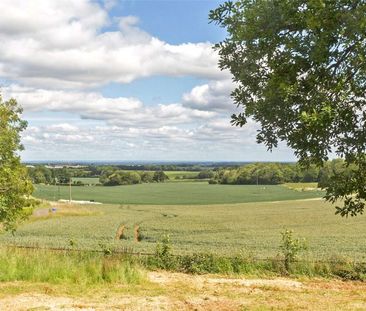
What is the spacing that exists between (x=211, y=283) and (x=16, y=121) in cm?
1380

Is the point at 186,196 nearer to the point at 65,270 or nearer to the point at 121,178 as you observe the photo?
the point at 121,178

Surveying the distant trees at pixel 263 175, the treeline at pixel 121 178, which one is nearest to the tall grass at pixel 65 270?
the distant trees at pixel 263 175

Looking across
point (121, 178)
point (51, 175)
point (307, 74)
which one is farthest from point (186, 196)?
point (307, 74)

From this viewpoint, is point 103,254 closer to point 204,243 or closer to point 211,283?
point 211,283

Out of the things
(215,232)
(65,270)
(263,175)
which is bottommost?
(215,232)

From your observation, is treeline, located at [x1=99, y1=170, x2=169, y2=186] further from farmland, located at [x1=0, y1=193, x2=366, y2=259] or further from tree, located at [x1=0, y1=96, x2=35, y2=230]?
tree, located at [x1=0, y1=96, x2=35, y2=230]

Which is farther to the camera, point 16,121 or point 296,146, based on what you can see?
point 16,121

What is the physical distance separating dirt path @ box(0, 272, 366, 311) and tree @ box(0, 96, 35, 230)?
7497mm

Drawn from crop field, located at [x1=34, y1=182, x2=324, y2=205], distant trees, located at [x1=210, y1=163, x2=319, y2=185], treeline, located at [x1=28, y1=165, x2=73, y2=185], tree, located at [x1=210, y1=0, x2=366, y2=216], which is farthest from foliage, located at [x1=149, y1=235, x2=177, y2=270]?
distant trees, located at [x1=210, y1=163, x2=319, y2=185]

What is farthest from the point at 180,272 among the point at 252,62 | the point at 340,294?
the point at 252,62

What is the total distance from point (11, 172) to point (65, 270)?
25.6 ft

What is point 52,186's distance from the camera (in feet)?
555

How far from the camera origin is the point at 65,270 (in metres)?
13.9

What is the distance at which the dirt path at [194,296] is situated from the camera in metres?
10.8
